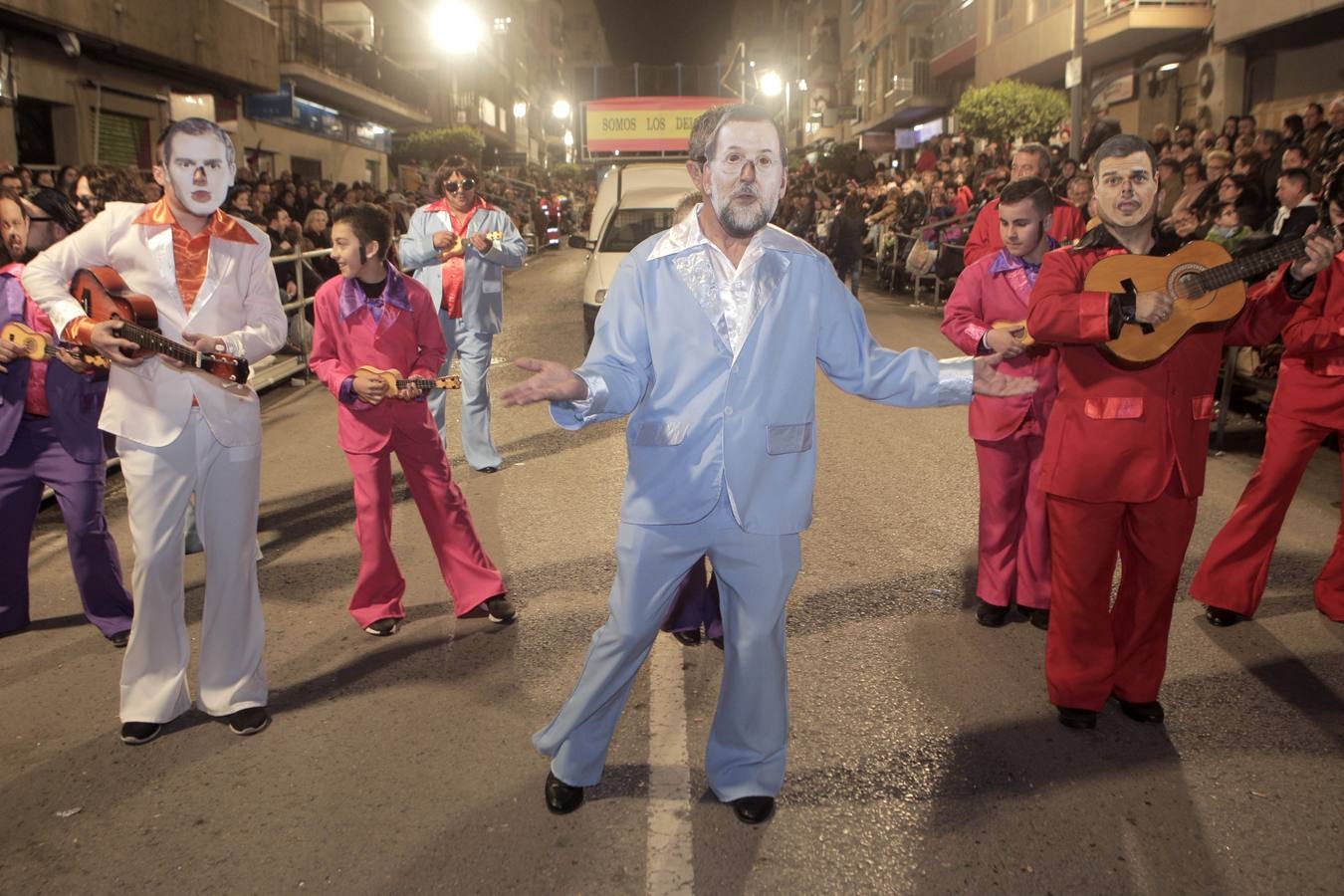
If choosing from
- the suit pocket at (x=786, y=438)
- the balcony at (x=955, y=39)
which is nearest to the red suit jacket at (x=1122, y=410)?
the suit pocket at (x=786, y=438)

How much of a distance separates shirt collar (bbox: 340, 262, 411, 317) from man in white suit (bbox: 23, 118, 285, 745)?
0.82 metres

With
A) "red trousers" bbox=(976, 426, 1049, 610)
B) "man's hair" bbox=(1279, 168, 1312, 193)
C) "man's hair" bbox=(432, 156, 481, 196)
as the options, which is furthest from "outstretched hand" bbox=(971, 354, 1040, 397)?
"man's hair" bbox=(1279, 168, 1312, 193)

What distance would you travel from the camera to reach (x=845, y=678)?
458 cm

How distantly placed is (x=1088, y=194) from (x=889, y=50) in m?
44.4

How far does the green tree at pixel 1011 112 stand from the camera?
1053 inches

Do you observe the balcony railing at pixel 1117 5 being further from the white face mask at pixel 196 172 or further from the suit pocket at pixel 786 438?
the suit pocket at pixel 786 438

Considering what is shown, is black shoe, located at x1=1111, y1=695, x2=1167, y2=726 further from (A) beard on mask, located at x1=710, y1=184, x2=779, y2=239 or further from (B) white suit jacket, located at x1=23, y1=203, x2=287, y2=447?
(B) white suit jacket, located at x1=23, y1=203, x2=287, y2=447

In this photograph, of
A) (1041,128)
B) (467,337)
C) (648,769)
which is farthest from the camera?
(1041,128)

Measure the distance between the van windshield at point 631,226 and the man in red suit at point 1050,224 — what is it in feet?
22.5

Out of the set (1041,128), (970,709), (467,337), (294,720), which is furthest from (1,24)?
(1041,128)

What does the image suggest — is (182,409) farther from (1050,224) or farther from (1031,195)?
(1050,224)

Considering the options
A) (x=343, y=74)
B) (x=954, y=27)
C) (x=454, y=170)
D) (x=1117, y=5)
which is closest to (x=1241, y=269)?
(x=454, y=170)

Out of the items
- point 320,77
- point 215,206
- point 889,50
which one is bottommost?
Answer: point 215,206

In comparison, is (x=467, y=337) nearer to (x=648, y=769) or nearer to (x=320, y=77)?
(x=648, y=769)
